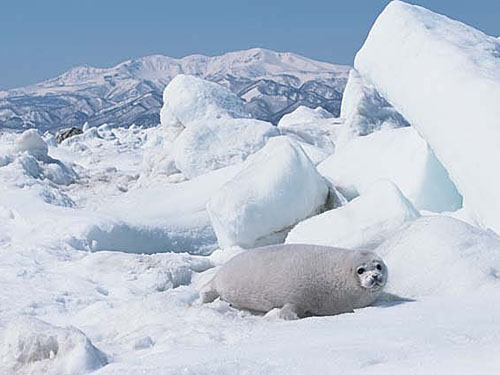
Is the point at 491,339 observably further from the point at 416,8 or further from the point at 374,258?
the point at 416,8

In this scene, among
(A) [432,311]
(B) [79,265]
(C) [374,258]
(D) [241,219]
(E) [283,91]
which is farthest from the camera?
(E) [283,91]

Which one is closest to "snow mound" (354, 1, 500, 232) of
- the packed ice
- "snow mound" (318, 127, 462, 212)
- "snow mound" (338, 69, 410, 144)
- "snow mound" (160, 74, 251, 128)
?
the packed ice

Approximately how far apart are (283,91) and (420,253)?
491ft

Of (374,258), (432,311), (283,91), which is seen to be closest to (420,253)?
(374,258)

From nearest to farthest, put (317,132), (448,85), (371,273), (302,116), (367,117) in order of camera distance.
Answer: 1. (371,273)
2. (448,85)
3. (367,117)
4. (317,132)
5. (302,116)

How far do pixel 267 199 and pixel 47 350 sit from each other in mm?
3807

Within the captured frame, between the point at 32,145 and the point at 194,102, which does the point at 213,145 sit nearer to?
the point at 194,102

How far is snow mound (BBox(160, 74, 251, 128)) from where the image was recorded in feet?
40.6

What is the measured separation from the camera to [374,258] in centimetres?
314

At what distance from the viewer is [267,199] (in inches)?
243

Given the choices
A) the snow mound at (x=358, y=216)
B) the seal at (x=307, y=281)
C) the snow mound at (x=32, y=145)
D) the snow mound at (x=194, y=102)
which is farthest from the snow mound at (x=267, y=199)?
the snow mound at (x=32, y=145)

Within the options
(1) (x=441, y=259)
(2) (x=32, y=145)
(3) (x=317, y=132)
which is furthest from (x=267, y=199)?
(2) (x=32, y=145)

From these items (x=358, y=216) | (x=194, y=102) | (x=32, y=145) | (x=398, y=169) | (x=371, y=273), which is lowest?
(x=32, y=145)

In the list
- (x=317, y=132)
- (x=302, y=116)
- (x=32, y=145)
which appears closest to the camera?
(x=317, y=132)
